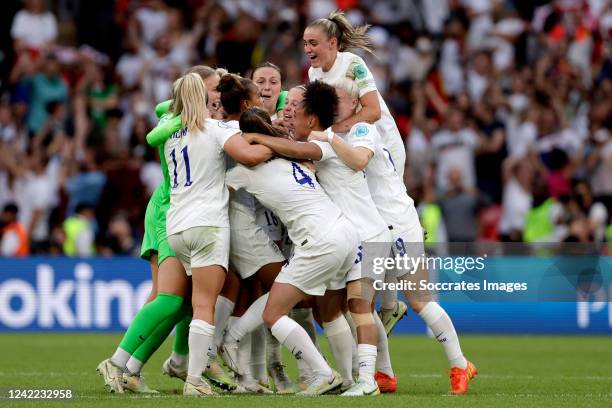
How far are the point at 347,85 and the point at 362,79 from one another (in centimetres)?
13

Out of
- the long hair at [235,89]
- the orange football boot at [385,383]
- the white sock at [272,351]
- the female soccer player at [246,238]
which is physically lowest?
the orange football boot at [385,383]

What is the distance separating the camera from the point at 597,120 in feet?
64.5

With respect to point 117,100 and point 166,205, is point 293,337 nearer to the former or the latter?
point 166,205

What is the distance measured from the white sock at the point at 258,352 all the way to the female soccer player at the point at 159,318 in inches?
13.0

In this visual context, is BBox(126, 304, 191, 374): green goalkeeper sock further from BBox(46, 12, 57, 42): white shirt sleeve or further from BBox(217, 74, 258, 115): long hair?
BBox(46, 12, 57, 42): white shirt sleeve

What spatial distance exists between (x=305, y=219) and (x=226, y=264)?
69cm

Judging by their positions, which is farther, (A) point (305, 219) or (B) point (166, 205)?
(B) point (166, 205)

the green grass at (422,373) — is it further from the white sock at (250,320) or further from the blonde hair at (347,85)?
the blonde hair at (347,85)

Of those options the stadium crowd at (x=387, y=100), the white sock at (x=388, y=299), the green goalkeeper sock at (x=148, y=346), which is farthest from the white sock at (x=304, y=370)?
the stadium crowd at (x=387, y=100)

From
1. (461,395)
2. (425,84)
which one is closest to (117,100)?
(425,84)

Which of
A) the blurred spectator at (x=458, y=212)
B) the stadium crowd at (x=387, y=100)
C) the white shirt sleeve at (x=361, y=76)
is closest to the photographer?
the white shirt sleeve at (x=361, y=76)

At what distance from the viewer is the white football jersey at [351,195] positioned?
964 cm

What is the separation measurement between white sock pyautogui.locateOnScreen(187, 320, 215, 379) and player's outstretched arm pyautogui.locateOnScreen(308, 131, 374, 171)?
1566mm

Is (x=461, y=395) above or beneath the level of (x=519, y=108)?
beneath
